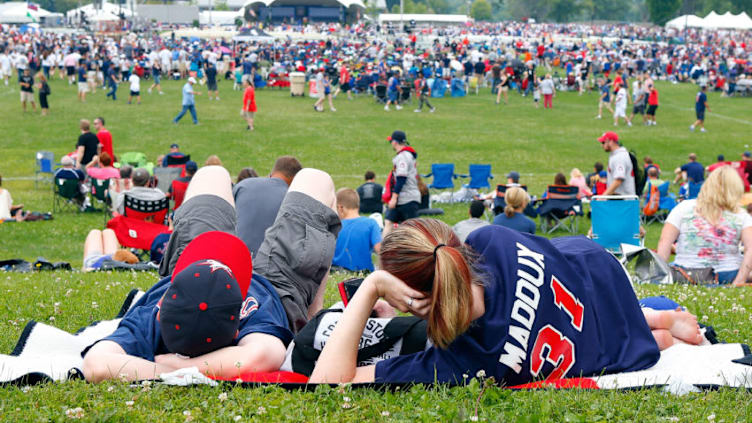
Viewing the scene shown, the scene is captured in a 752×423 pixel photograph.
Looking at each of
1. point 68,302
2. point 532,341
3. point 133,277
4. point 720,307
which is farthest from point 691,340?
point 133,277

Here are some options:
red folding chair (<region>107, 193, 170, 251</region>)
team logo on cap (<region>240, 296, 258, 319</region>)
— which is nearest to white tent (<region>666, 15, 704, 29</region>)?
red folding chair (<region>107, 193, 170, 251</region>)

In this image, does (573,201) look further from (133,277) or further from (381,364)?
(381,364)

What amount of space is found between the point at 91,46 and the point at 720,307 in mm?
47249

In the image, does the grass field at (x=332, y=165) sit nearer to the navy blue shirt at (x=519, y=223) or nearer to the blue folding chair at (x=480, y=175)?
the blue folding chair at (x=480, y=175)

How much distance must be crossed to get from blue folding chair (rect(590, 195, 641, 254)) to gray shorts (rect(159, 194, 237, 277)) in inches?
321

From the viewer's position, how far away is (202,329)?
126 inches

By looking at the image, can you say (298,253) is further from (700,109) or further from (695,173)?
(700,109)

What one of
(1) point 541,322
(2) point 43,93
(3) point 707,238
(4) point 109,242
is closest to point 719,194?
(3) point 707,238

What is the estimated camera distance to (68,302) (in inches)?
224

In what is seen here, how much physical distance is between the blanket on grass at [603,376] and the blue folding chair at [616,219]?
8.06 metres

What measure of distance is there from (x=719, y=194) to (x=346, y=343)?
177 inches

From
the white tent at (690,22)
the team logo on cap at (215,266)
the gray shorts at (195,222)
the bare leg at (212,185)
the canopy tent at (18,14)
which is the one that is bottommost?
the gray shorts at (195,222)

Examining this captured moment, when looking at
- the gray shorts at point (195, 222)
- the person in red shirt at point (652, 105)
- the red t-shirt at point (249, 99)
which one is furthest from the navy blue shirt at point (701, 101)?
the gray shorts at point (195, 222)

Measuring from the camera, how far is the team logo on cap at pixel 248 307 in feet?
12.1
